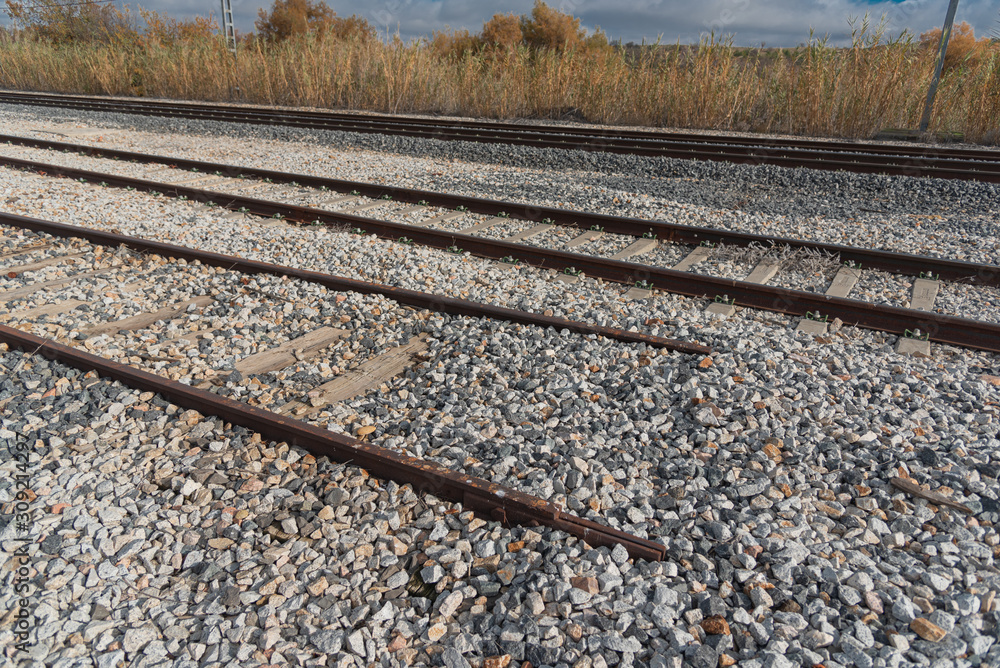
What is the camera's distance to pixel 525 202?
8930 mm

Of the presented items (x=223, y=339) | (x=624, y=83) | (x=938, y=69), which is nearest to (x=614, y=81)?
(x=624, y=83)

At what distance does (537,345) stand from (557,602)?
229 centimetres

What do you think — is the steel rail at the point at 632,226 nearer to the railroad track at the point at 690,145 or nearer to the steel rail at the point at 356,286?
the steel rail at the point at 356,286

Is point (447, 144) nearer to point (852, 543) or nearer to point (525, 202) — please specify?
point (525, 202)

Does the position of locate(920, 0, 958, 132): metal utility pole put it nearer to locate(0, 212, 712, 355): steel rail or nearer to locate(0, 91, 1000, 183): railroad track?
locate(0, 91, 1000, 183): railroad track

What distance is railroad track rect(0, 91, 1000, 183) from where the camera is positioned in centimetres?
991

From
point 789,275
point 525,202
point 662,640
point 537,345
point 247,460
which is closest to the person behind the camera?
point 662,640

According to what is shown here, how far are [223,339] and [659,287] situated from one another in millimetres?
3700

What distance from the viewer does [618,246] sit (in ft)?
23.2

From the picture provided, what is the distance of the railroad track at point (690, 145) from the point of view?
9.91 m

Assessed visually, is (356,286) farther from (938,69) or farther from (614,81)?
(938,69)

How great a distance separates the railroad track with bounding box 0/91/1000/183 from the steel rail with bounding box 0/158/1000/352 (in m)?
5.85

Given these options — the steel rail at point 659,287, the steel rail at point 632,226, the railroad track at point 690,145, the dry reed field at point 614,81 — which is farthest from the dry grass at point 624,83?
the steel rail at point 659,287

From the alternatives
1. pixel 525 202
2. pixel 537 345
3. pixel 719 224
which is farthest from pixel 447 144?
pixel 537 345
